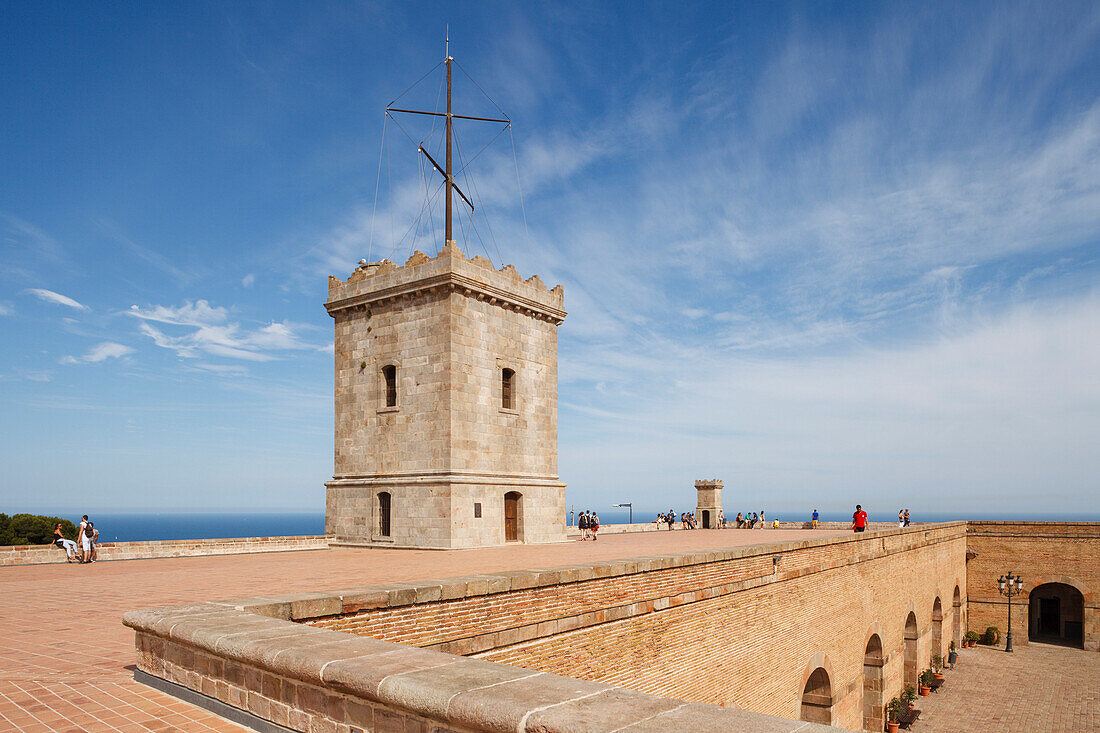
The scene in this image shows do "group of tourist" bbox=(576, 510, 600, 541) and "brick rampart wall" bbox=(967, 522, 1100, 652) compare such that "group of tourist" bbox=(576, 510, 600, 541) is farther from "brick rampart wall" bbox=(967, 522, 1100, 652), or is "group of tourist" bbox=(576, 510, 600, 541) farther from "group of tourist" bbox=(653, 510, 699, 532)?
"brick rampart wall" bbox=(967, 522, 1100, 652)

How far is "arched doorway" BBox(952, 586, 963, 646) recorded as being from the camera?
32.5 meters

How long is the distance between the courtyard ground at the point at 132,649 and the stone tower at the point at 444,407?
139 centimetres

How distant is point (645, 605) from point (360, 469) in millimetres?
12632

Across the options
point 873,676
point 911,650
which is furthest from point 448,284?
point 911,650

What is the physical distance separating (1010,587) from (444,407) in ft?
85.7

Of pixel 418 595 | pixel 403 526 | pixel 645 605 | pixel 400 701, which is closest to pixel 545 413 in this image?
pixel 403 526

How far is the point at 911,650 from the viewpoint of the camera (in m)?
25.0

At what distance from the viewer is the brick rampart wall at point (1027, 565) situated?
32.3 metres

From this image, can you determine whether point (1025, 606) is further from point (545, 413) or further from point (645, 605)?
point (645, 605)

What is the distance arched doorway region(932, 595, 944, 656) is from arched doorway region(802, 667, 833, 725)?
13855 mm

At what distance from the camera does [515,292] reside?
72.2 ft

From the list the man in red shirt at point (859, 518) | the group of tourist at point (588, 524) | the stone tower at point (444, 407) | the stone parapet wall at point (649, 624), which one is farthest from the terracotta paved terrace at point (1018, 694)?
the stone tower at point (444, 407)

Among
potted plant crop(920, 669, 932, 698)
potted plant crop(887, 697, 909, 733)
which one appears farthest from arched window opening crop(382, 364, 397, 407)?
potted plant crop(920, 669, 932, 698)

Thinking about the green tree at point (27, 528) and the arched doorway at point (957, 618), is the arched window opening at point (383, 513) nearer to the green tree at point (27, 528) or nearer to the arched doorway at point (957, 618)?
the green tree at point (27, 528)
